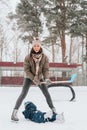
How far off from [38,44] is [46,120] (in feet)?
3.96

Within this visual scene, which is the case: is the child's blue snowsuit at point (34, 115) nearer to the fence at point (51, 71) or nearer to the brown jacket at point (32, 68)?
the brown jacket at point (32, 68)

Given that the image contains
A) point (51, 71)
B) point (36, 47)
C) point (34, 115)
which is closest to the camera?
point (36, 47)

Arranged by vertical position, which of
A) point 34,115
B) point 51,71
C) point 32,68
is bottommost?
point 51,71

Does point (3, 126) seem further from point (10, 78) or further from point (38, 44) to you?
point (10, 78)

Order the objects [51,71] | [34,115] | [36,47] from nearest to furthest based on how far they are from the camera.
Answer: [36,47] → [34,115] → [51,71]

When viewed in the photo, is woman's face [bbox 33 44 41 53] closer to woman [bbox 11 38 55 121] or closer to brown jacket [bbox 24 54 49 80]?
woman [bbox 11 38 55 121]

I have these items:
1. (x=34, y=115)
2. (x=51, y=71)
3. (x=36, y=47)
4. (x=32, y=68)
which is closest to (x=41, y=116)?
(x=34, y=115)

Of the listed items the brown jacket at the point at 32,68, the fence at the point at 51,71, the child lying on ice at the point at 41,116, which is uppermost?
the brown jacket at the point at 32,68

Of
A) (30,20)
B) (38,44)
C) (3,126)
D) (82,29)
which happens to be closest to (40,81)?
(38,44)

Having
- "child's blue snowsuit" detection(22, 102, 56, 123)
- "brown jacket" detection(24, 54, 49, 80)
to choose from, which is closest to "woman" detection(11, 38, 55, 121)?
"brown jacket" detection(24, 54, 49, 80)

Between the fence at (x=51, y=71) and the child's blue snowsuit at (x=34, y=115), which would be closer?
the child's blue snowsuit at (x=34, y=115)

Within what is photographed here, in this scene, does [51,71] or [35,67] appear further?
[51,71]

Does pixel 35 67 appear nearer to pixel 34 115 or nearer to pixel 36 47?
pixel 36 47

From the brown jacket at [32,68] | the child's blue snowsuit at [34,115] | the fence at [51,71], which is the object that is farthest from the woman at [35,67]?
the fence at [51,71]
